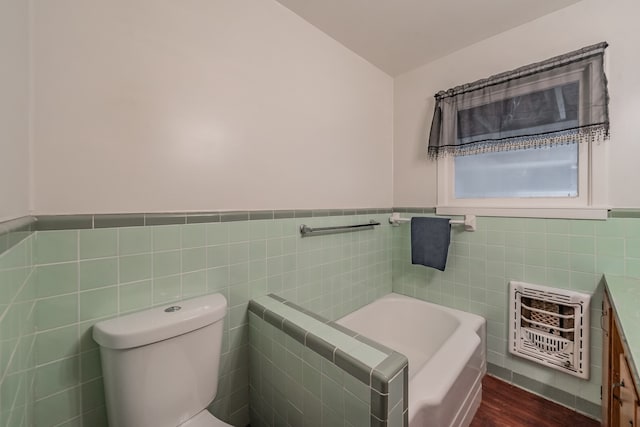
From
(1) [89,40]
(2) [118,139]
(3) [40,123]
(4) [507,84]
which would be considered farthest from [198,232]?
(4) [507,84]

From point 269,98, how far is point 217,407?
5.42 feet

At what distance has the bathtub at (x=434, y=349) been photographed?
1110mm

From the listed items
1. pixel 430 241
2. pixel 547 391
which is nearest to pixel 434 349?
pixel 547 391

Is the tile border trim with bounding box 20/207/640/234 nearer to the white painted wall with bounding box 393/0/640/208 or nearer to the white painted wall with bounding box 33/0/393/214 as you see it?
the white painted wall with bounding box 33/0/393/214

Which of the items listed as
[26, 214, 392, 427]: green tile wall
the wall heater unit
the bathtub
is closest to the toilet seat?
[26, 214, 392, 427]: green tile wall

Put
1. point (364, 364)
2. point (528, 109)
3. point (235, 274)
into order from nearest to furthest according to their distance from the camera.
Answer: point (364, 364) → point (235, 274) → point (528, 109)

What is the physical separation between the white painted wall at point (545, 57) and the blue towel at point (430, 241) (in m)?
Result: 0.21

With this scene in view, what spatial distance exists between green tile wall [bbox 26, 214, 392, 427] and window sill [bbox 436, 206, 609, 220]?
104 centimetres

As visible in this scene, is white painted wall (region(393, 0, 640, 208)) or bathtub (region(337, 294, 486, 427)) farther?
white painted wall (region(393, 0, 640, 208))

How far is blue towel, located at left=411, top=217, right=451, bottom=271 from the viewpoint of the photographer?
1.94m

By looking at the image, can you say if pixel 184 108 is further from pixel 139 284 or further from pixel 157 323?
pixel 157 323

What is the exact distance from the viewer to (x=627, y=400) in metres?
0.86

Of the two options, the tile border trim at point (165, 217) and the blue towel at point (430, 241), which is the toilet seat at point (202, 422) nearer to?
the tile border trim at point (165, 217)

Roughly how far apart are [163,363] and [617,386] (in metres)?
1.75
